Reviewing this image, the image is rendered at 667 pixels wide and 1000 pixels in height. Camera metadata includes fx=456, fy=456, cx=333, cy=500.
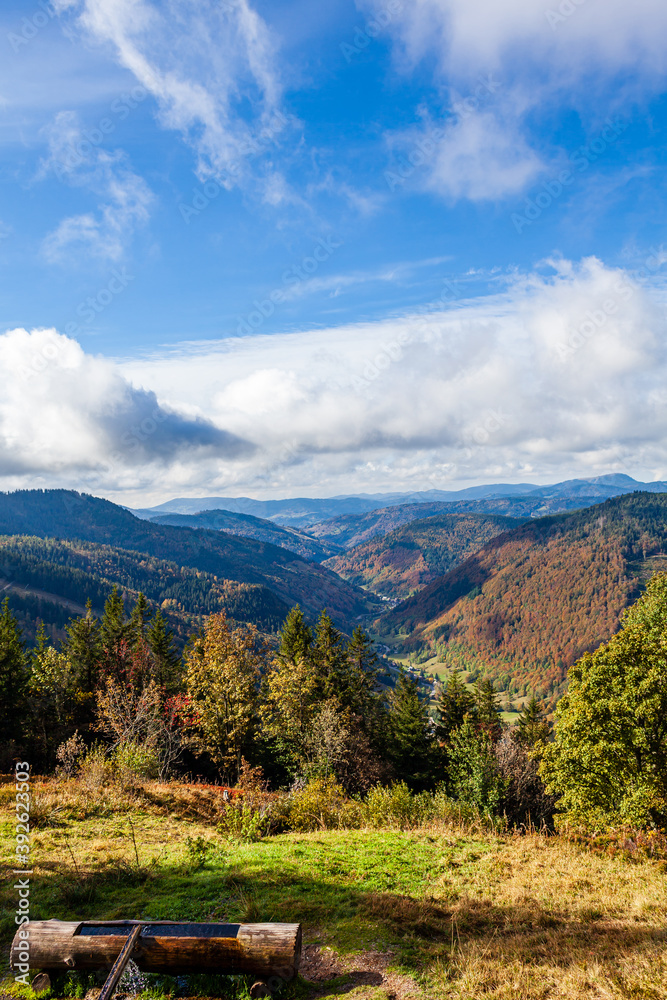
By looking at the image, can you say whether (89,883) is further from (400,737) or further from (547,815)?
(400,737)

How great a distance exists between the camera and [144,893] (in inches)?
496

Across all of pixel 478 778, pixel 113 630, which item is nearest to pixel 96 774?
pixel 478 778

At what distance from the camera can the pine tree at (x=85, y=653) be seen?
1892 inches

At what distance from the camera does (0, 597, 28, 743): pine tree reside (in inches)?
1650

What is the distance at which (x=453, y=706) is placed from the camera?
5906cm

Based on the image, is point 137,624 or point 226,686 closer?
point 226,686

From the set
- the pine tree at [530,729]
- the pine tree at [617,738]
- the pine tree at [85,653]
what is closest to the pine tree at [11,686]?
the pine tree at [85,653]

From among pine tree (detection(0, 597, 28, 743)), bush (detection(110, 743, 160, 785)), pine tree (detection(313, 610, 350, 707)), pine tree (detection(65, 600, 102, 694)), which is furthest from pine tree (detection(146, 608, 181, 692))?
bush (detection(110, 743, 160, 785))

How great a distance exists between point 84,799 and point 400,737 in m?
38.1

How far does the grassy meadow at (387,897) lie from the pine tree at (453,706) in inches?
1698

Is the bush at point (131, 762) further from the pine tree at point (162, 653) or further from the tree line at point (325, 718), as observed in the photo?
the pine tree at point (162, 653)

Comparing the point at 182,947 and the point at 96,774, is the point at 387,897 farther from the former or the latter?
the point at 96,774

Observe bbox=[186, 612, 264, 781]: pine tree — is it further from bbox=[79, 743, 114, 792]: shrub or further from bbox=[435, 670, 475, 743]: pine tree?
bbox=[435, 670, 475, 743]: pine tree

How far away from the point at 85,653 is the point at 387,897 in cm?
4735
